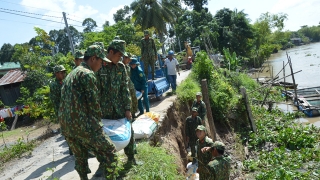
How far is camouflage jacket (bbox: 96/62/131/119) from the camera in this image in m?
3.96

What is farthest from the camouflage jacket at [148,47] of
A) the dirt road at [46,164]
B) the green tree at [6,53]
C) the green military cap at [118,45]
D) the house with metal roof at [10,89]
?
the green tree at [6,53]

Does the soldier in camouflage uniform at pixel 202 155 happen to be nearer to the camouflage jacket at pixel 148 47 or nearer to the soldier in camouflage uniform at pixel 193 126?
the soldier in camouflage uniform at pixel 193 126

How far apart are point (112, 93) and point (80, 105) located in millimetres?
1194

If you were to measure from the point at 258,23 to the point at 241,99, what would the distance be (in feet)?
133

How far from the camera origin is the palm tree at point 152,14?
24953 mm

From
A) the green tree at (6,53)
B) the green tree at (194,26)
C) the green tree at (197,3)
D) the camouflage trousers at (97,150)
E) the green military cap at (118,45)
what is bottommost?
the camouflage trousers at (97,150)

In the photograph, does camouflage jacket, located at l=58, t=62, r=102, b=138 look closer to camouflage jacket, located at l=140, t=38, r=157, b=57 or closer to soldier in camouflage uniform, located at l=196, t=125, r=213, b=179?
soldier in camouflage uniform, located at l=196, t=125, r=213, b=179

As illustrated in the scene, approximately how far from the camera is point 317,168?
22.4ft

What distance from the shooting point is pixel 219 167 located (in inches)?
150

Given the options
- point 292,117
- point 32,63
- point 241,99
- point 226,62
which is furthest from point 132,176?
point 226,62

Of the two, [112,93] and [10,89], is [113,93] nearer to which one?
[112,93]

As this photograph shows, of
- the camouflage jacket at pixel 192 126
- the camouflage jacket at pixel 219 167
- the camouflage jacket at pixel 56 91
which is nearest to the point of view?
the camouflage jacket at pixel 219 167

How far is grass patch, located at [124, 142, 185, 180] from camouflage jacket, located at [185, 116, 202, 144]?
165 cm

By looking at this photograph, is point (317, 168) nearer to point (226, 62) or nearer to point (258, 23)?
point (226, 62)
